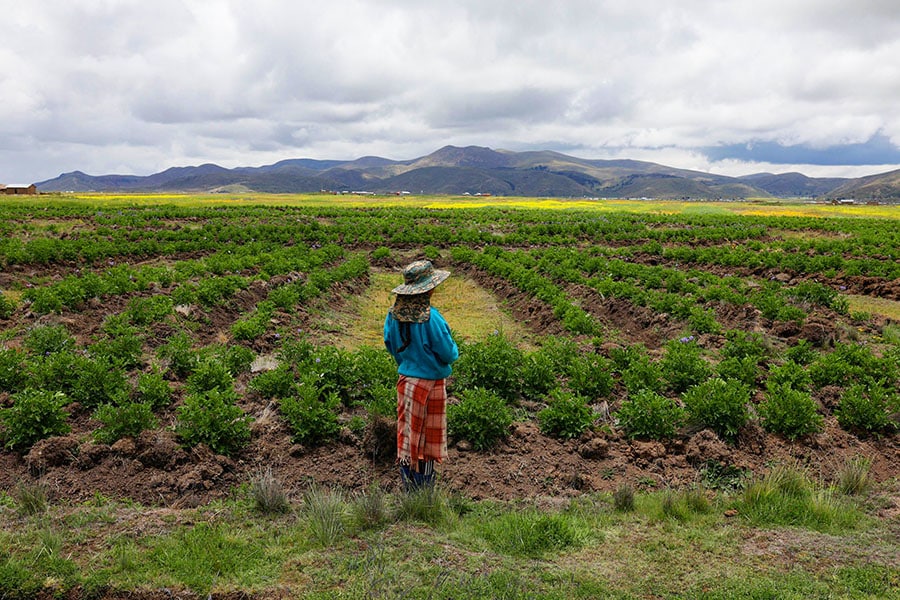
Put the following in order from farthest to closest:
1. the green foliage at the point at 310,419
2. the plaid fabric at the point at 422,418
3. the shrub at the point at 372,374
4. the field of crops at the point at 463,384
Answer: the shrub at the point at 372,374, the green foliage at the point at 310,419, the field of crops at the point at 463,384, the plaid fabric at the point at 422,418

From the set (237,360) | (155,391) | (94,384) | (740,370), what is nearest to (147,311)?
(237,360)

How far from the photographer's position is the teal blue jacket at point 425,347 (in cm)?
564

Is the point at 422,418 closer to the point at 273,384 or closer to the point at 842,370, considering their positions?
the point at 273,384

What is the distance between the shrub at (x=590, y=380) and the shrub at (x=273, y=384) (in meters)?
4.66

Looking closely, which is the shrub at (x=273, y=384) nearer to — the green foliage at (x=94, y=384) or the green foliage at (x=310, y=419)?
the green foliage at (x=310, y=419)

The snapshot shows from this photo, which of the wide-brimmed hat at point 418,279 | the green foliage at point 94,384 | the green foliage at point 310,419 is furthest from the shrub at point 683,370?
the green foliage at point 94,384

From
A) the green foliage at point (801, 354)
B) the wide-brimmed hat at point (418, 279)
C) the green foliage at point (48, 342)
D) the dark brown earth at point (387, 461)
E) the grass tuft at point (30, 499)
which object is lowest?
the dark brown earth at point (387, 461)

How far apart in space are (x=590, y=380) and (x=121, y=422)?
696 centimetres

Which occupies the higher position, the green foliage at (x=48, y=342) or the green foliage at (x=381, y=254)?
the green foliage at (x=381, y=254)

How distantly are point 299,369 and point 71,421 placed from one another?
3216 mm

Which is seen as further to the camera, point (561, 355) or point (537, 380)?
point (561, 355)

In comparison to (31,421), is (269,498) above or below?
below

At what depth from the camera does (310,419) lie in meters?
7.37

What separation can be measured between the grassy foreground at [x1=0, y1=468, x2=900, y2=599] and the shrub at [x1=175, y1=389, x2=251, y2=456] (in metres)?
0.99
